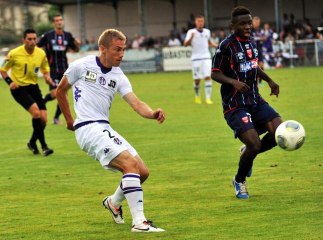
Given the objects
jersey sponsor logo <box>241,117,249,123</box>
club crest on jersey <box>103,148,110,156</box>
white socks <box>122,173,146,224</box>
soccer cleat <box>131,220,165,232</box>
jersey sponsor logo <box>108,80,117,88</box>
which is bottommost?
soccer cleat <box>131,220,165,232</box>

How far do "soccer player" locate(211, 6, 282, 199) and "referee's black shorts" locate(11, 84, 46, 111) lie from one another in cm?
647

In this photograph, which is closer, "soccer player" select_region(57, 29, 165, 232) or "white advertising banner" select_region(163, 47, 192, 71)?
"soccer player" select_region(57, 29, 165, 232)

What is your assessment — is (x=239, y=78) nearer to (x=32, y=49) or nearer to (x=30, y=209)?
(x=30, y=209)

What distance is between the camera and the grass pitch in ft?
29.8

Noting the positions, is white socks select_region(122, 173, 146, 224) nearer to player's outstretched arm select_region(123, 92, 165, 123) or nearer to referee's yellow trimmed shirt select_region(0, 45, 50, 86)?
player's outstretched arm select_region(123, 92, 165, 123)

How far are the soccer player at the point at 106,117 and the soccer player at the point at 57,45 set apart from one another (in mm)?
12490

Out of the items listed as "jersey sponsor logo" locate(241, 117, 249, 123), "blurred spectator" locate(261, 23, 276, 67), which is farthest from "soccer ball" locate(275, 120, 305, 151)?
"blurred spectator" locate(261, 23, 276, 67)

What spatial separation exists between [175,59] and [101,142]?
38.3 meters

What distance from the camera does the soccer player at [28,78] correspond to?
54.5 ft

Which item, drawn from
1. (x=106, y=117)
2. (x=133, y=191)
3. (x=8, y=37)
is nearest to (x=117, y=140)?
(x=106, y=117)

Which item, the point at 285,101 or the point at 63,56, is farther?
the point at 285,101

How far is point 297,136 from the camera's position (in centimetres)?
1023

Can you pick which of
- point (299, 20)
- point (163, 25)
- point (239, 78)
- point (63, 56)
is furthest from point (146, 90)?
point (163, 25)

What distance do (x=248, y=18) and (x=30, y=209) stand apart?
345cm
